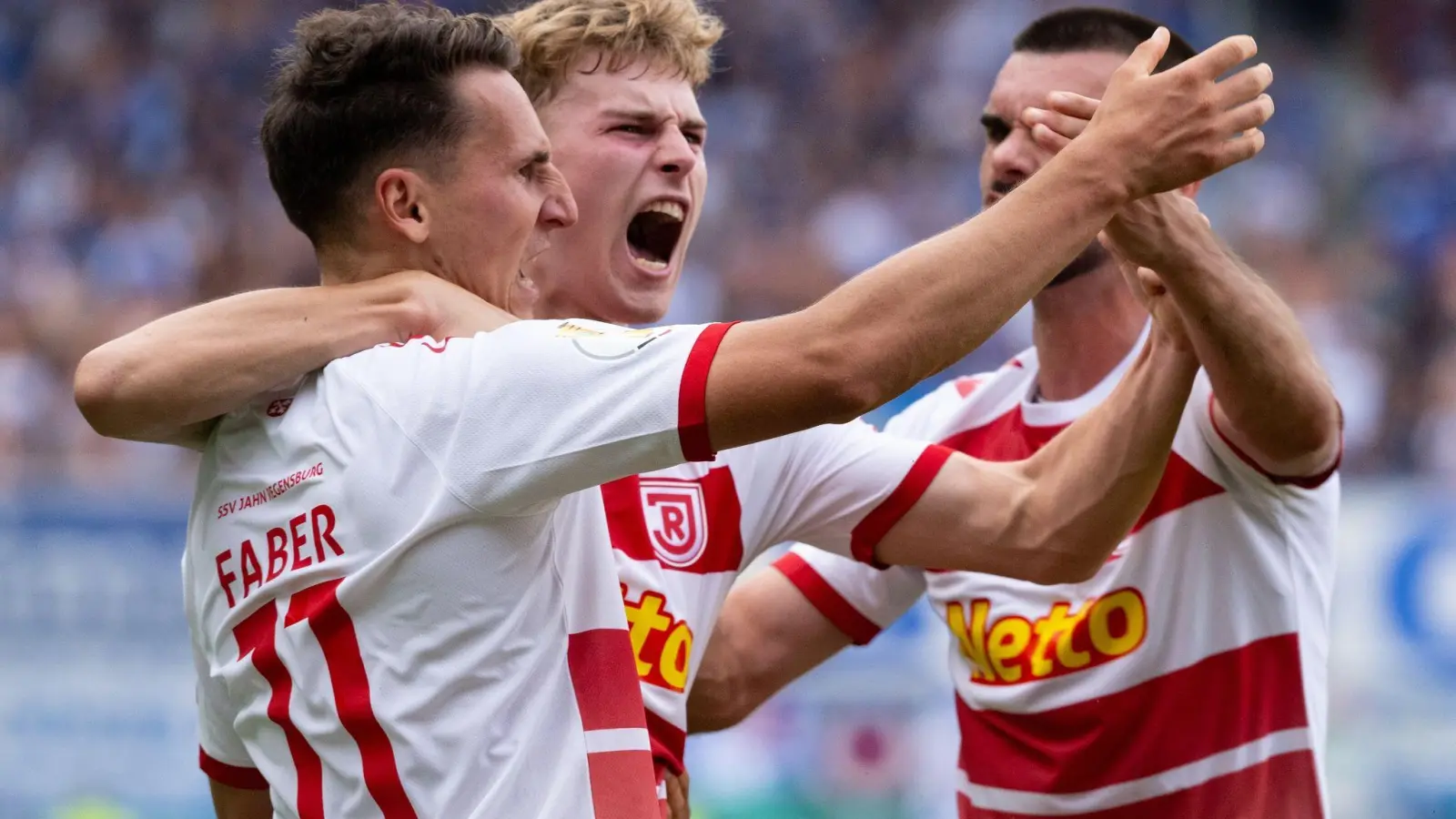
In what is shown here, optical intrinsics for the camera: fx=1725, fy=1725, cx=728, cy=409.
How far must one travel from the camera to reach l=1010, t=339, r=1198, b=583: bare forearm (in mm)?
3072

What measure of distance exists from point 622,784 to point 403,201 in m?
0.95

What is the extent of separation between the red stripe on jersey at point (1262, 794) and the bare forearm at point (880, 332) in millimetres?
1445

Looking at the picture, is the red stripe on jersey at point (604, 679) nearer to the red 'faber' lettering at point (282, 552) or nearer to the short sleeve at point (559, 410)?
the short sleeve at point (559, 410)

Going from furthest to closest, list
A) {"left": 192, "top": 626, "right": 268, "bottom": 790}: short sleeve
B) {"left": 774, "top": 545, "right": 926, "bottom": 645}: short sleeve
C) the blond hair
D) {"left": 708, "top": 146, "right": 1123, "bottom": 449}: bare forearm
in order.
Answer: {"left": 774, "top": 545, "right": 926, "bottom": 645}: short sleeve, the blond hair, {"left": 192, "top": 626, "right": 268, "bottom": 790}: short sleeve, {"left": 708, "top": 146, "right": 1123, "bottom": 449}: bare forearm

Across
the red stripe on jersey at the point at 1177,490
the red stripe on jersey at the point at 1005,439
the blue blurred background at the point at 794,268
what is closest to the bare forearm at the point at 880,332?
the red stripe on jersey at the point at 1177,490

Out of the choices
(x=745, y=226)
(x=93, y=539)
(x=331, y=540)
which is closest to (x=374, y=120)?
(x=331, y=540)

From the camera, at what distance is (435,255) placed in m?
2.72

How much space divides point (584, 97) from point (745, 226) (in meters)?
8.04

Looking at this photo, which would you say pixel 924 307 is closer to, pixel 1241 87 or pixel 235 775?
pixel 1241 87

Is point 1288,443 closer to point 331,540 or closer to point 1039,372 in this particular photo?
point 1039,372

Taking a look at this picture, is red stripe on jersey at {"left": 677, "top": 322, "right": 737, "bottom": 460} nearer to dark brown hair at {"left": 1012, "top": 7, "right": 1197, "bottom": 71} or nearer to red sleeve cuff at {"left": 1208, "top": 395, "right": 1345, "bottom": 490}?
red sleeve cuff at {"left": 1208, "top": 395, "right": 1345, "bottom": 490}

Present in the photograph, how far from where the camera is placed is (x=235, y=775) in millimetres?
2967

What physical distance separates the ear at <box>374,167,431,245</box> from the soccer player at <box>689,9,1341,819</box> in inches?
40.1

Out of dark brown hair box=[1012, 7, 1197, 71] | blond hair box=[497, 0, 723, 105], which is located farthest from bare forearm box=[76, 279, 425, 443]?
dark brown hair box=[1012, 7, 1197, 71]
